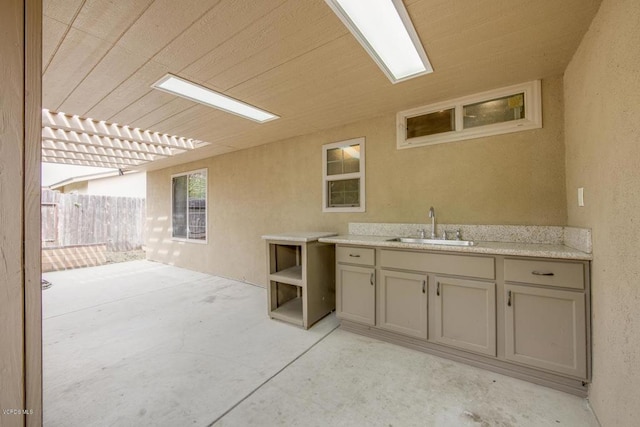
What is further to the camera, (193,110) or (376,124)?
(376,124)

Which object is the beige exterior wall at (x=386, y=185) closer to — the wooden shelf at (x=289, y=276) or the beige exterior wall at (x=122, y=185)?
the wooden shelf at (x=289, y=276)

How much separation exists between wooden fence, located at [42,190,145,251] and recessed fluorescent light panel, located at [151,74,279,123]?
6.38m

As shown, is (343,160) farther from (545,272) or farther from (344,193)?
(545,272)

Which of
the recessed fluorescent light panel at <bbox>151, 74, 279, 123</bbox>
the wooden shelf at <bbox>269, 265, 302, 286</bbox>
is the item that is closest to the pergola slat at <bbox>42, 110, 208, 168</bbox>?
the recessed fluorescent light panel at <bbox>151, 74, 279, 123</bbox>

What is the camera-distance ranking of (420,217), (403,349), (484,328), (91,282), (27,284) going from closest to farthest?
(27,284) < (484,328) < (403,349) < (420,217) < (91,282)

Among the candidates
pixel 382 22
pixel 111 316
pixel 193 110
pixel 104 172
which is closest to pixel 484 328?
pixel 382 22

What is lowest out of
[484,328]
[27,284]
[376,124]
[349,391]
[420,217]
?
[349,391]

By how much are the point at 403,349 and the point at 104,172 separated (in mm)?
10582

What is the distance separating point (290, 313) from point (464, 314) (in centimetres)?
185

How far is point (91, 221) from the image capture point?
6.97m

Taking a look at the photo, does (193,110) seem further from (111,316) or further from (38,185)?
(111,316)

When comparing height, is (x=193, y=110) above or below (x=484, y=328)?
above

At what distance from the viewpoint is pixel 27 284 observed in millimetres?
891


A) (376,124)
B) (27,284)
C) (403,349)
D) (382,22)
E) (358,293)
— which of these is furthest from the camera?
(376,124)
